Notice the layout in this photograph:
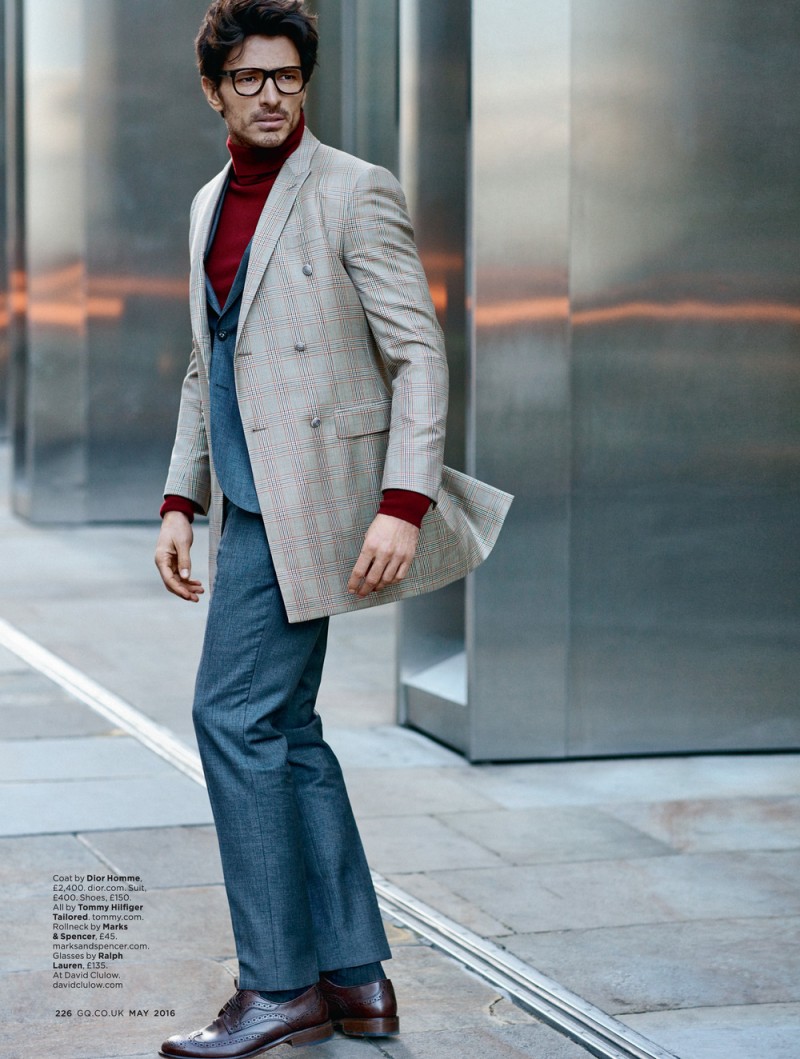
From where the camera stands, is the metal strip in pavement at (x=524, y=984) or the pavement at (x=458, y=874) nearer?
the metal strip in pavement at (x=524, y=984)

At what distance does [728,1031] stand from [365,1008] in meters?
0.73

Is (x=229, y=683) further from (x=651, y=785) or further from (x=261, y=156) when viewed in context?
(x=651, y=785)

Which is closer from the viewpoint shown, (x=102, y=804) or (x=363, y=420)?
(x=363, y=420)

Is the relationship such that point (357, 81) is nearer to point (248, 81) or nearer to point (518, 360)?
point (518, 360)

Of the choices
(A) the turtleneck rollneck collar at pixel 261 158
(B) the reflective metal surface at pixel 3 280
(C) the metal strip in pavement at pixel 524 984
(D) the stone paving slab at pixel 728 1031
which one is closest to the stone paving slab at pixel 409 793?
(C) the metal strip in pavement at pixel 524 984

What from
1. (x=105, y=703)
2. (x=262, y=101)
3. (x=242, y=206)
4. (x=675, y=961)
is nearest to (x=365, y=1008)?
(x=675, y=961)

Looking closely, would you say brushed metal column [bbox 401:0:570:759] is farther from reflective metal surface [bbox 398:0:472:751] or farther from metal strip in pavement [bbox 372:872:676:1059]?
metal strip in pavement [bbox 372:872:676:1059]

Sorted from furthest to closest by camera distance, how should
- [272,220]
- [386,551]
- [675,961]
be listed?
1. [675,961]
2. [272,220]
3. [386,551]

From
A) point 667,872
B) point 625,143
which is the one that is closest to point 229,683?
point 667,872

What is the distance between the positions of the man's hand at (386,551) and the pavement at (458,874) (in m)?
0.94

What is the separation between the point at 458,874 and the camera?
4.43 metres

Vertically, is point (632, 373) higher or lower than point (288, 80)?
lower

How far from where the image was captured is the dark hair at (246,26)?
306 centimetres

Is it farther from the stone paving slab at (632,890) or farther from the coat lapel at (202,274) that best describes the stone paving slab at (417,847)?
the coat lapel at (202,274)
